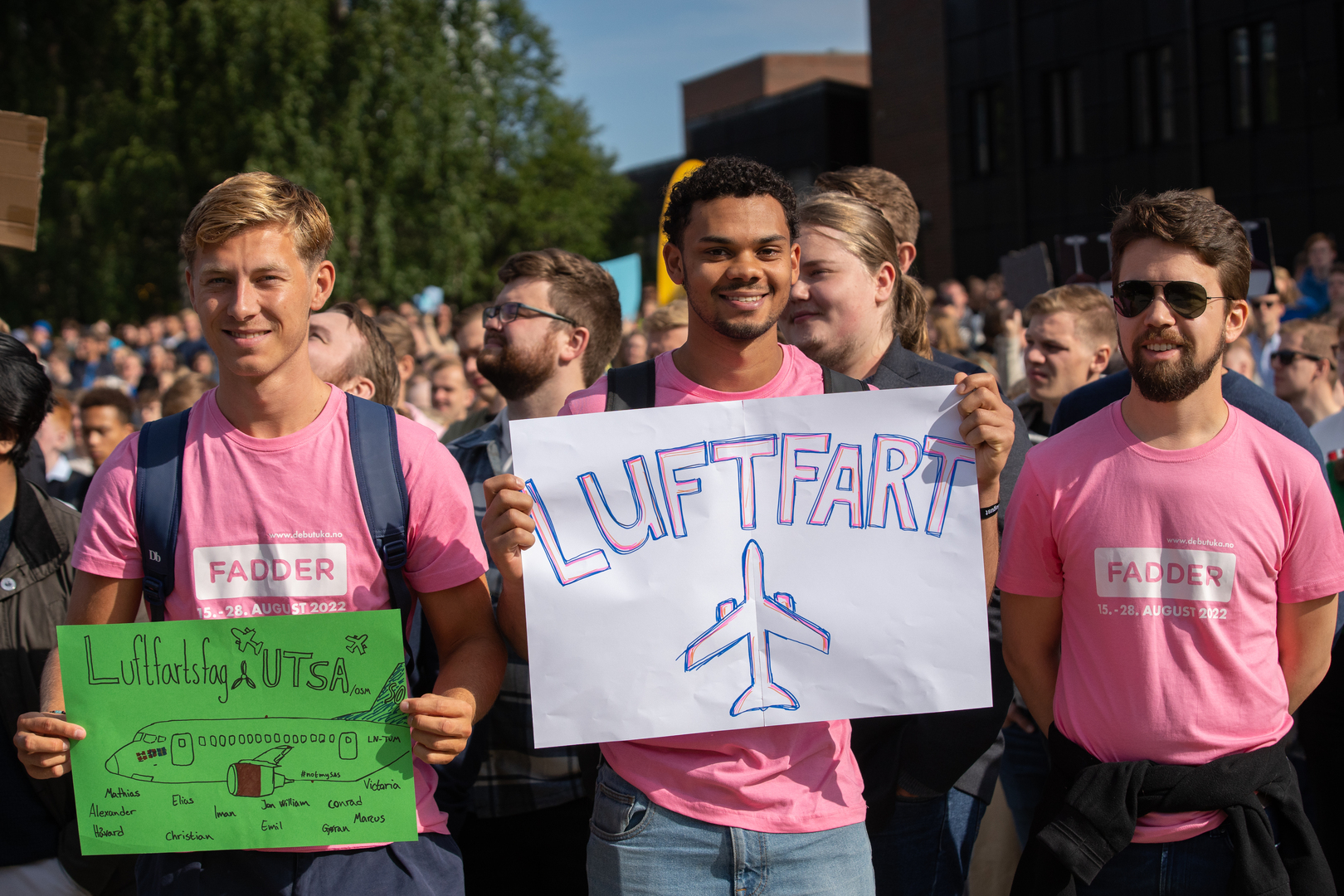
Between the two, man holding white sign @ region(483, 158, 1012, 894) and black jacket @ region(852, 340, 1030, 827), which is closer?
man holding white sign @ region(483, 158, 1012, 894)

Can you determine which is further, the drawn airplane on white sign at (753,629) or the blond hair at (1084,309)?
the blond hair at (1084,309)

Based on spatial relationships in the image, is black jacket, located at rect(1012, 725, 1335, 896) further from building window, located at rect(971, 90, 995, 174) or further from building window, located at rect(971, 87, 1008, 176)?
building window, located at rect(971, 90, 995, 174)

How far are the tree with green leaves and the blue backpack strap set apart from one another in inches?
769

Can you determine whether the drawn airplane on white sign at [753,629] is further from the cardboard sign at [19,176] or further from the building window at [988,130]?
the building window at [988,130]

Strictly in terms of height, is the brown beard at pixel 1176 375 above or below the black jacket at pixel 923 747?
above

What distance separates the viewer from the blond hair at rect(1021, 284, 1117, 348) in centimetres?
434

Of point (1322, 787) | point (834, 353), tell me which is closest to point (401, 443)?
point (834, 353)

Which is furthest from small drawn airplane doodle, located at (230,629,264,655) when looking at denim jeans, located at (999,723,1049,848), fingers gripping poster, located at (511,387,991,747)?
denim jeans, located at (999,723,1049,848)

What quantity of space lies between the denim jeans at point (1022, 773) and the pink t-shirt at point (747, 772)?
4.48 ft

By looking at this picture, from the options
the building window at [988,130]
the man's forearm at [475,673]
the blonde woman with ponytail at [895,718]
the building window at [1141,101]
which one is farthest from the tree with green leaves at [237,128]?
the man's forearm at [475,673]

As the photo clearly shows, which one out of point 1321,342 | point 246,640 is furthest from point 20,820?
point 1321,342

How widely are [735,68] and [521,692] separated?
51486 millimetres

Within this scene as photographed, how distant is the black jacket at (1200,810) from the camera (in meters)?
2.18

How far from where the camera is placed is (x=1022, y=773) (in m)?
3.47
